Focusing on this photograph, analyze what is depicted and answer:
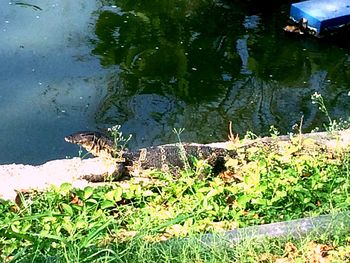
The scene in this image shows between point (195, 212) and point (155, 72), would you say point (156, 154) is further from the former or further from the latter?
point (155, 72)

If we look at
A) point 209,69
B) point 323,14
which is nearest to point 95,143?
point 209,69

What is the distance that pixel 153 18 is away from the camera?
983 cm

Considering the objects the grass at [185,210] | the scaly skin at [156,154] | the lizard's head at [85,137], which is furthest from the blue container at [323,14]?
the lizard's head at [85,137]

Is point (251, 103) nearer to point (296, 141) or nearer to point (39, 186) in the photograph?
point (296, 141)

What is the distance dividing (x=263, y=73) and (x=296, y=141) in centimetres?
379

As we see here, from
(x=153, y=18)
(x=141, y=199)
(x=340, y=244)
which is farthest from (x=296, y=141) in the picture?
(x=153, y=18)

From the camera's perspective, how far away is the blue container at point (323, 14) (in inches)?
365

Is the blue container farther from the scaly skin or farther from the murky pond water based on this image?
the scaly skin

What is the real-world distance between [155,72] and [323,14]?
2.62m

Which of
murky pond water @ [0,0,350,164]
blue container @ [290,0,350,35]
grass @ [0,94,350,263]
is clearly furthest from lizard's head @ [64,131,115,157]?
blue container @ [290,0,350,35]

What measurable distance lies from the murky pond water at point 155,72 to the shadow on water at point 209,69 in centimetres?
1

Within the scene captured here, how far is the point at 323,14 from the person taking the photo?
934 cm

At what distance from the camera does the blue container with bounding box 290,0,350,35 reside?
927cm

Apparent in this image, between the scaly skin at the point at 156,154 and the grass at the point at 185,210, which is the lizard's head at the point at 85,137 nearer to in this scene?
the scaly skin at the point at 156,154
